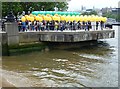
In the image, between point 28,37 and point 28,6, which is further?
point 28,6

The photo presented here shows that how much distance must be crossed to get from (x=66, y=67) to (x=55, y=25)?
11.3m

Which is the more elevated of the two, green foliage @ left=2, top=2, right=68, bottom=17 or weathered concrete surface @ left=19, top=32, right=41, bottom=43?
green foliage @ left=2, top=2, right=68, bottom=17

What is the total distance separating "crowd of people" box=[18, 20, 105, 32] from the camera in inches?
1333

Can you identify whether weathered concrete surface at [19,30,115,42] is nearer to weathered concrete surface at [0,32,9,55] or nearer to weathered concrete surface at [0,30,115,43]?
weathered concrete surface at [0,30,115,43]

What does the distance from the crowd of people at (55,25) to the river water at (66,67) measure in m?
3.33

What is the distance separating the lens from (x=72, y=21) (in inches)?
1478

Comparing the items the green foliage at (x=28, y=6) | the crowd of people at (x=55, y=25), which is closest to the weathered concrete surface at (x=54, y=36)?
the crowd of people at (x=55, y=25)

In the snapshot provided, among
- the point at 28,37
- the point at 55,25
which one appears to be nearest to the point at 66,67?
the point at 28,37

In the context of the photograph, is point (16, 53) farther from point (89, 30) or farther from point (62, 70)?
point (89, 30)

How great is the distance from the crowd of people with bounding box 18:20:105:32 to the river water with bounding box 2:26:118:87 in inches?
131

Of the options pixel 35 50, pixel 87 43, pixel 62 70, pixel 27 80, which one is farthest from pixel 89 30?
pixel 27 80

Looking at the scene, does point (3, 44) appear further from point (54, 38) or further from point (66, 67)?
point (66, 67)

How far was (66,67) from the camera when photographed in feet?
80.7

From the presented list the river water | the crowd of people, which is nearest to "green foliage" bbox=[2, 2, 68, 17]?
the crowd of people
